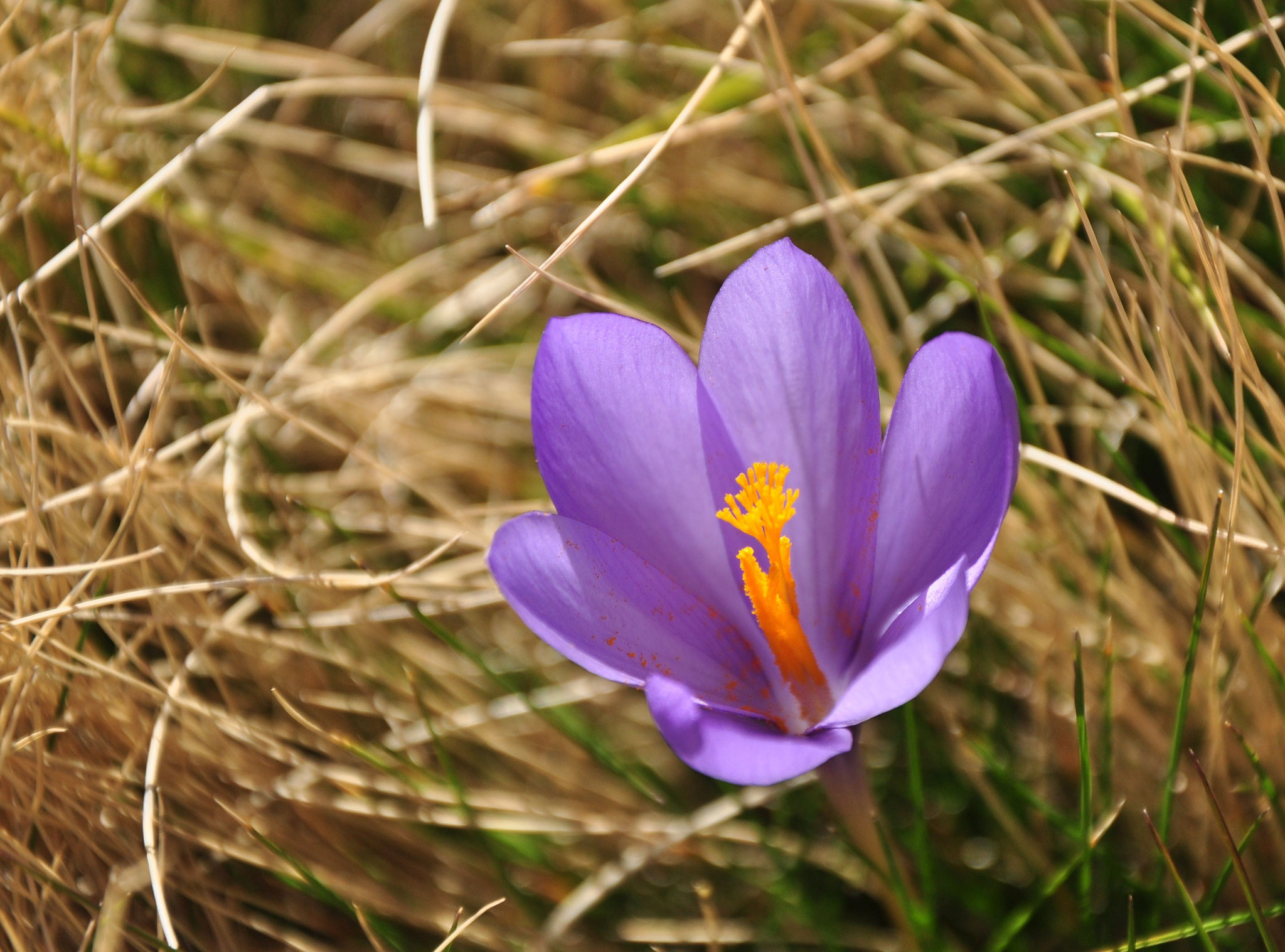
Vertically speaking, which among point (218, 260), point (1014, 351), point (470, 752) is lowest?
point (470, 752)

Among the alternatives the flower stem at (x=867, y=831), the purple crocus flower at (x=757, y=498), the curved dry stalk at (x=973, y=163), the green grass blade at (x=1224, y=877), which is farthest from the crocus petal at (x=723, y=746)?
the curved dry stalk at (x=973, y=163)

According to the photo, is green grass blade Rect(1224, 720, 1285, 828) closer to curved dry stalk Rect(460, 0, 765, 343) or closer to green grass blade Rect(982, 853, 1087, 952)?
green grass blade Rect(982, 853, 1087, 952)

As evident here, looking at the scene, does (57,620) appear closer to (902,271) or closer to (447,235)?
(447,235)

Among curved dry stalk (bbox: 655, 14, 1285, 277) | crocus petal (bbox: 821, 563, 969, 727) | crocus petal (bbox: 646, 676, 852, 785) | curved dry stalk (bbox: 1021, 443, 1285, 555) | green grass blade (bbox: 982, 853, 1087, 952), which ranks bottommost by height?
green grass blade (bbox: 982, 853, 1087, 952)

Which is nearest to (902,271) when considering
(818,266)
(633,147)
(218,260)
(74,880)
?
(633,147)

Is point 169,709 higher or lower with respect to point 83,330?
lower

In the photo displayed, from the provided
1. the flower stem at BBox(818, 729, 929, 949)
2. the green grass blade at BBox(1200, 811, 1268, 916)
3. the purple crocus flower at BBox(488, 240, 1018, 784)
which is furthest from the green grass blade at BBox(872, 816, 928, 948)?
the green grass blade at BBox(1200, 811, 1268, 916)
